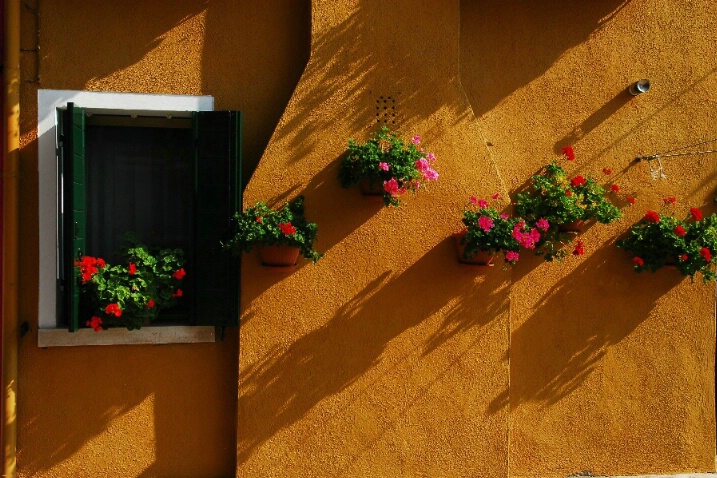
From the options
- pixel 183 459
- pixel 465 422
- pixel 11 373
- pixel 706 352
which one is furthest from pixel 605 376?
pixel 11 373

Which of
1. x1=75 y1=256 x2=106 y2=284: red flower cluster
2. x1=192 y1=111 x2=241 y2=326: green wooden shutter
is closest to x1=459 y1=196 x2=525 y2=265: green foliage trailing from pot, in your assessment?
x1=192 y1=111 x2=241 y2=326: green wooden shutter

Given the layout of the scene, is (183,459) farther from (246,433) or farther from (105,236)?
(105,236)

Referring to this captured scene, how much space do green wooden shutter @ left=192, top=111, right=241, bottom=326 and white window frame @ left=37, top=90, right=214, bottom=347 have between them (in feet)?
0.98

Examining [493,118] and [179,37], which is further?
[493,118]

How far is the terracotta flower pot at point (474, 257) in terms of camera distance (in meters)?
4.30

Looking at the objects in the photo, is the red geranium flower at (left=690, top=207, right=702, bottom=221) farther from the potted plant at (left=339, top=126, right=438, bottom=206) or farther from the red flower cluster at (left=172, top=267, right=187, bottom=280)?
the red flower cluster at (left=172, top=267, right=187, bottom=280)

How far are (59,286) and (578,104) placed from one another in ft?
13.8

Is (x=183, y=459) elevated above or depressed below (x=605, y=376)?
below

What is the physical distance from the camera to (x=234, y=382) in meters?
4.53

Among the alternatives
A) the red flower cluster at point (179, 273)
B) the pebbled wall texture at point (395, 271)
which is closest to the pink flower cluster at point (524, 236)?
the pebbled wall texture at point (395, 271)

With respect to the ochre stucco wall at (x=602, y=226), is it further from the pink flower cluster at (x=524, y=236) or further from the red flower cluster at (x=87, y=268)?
the red flower cluster at (x=87, y=268)

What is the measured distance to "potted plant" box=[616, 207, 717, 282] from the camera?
4.59 meters

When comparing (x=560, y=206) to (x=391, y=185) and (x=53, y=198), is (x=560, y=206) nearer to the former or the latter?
(x=391, y=185)

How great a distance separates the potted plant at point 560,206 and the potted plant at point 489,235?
0.32 meters
